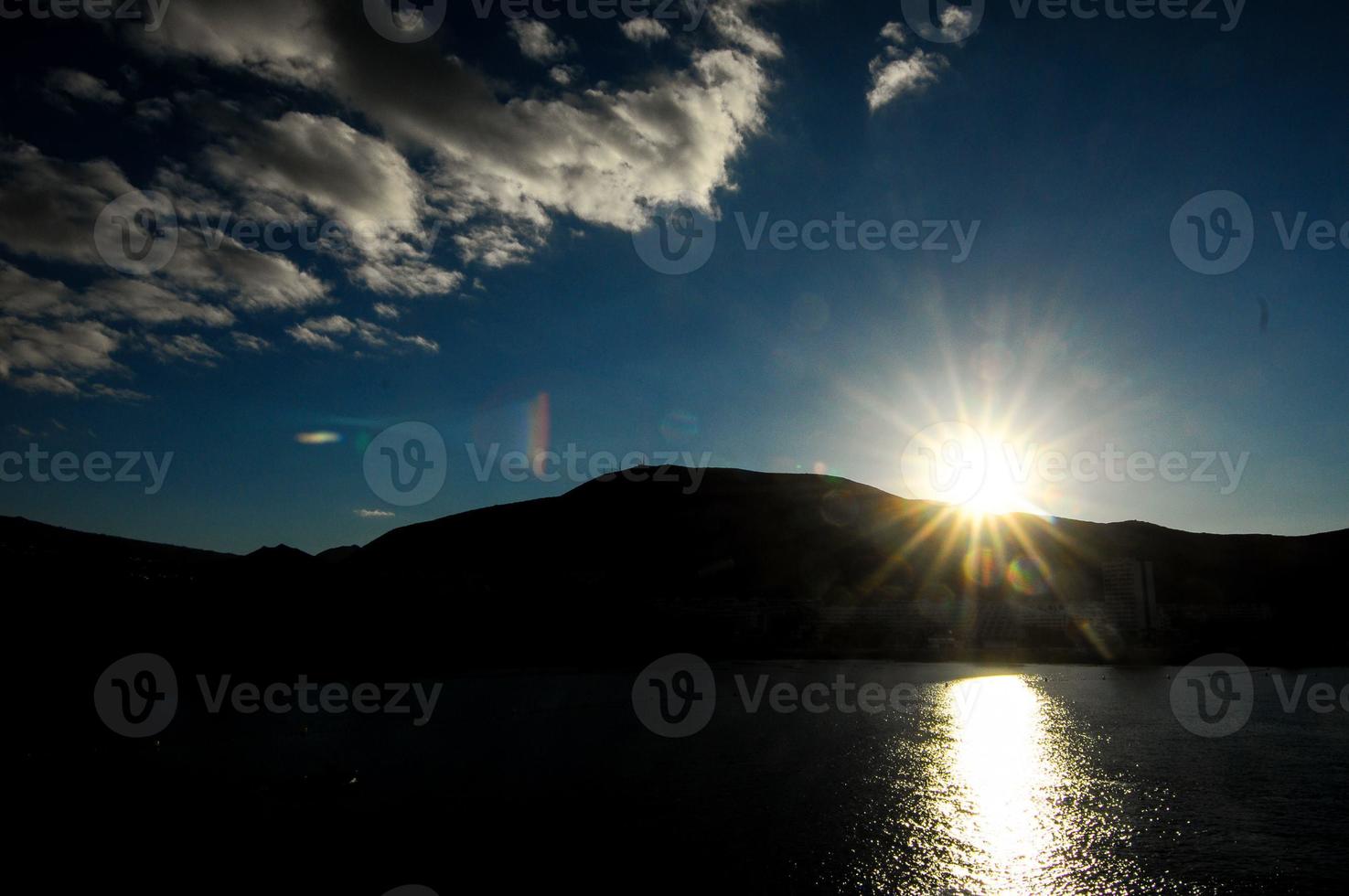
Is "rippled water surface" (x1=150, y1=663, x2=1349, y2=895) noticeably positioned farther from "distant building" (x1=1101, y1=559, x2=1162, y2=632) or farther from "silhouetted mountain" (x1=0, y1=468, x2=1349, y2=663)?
"distant building" (x1=1101, y1=559, x2=1162, y2=632)

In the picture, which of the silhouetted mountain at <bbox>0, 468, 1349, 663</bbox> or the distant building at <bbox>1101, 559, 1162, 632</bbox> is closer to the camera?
the silhouetted mountain at <bbox>0, 468, 1349, 663</bbox>

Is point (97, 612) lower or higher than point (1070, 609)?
lower

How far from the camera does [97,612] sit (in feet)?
123

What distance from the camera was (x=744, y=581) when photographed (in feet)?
370

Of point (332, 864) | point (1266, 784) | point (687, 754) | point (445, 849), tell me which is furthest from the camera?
point (687, 754)

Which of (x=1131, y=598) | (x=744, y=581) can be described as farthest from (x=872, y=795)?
(x=1131, y=598)

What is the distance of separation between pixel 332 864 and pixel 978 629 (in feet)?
319

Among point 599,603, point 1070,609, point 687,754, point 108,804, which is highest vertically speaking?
point 1070,609

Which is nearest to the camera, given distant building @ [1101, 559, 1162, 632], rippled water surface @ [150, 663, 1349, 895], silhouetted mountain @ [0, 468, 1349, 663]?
rippled water surface @ [150, 663, 1349, 895]

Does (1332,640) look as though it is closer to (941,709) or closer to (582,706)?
(941,709)

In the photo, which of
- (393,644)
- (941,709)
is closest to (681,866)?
(941,709)

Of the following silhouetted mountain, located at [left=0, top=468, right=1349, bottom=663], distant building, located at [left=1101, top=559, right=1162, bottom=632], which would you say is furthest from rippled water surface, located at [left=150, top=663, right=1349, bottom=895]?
distant building, located at [left=1101, top=559, right=1162, bottom=632]

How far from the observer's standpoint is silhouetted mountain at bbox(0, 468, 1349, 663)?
5056cm

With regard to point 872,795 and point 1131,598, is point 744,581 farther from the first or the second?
point 872,795
